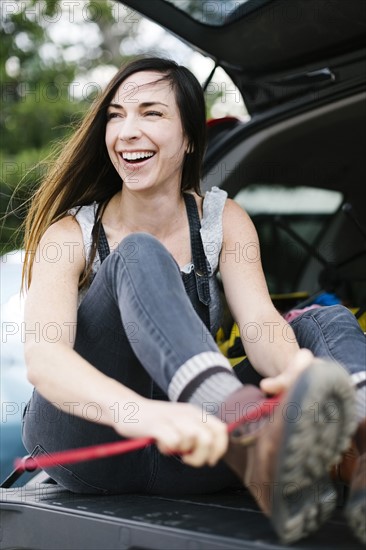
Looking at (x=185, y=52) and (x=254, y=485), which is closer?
(x=254, y=485)

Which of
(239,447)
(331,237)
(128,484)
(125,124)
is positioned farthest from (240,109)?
(239,447)

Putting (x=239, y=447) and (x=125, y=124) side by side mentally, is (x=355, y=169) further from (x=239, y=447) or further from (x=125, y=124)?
(x=239, y=447)

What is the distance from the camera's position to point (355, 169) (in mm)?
3371

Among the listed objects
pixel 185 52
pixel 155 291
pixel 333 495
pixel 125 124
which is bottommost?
pixel 333 495

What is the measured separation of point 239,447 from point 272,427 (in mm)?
88

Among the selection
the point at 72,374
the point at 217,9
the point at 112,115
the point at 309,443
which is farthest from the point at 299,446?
the point at 217,9

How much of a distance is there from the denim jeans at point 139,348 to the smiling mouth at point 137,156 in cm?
34

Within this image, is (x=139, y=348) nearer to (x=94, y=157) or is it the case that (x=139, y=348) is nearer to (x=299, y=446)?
(x=299, y=446)

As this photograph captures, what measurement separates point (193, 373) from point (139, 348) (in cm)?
13

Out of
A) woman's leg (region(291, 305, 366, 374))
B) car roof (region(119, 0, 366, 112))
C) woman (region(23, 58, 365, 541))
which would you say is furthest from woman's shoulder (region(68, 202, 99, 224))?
car roof (region(119, 0, 366, 112))

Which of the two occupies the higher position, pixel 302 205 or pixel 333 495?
pixel 302 205

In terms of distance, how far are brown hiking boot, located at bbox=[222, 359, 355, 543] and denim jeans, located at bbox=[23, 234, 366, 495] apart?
0.58 ft

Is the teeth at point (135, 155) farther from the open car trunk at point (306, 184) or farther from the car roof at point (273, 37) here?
the open car trunk at point (306, 184)

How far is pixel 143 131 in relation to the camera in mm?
1800
